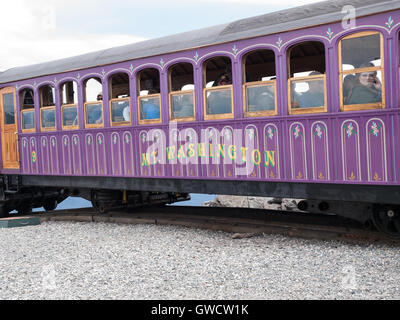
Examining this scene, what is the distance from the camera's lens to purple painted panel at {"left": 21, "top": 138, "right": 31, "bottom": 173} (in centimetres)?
1024

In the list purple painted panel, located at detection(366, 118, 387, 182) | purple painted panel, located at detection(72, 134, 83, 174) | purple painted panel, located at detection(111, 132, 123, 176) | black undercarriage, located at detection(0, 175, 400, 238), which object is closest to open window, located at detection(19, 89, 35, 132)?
black undercarriage, located at detection(0, 175, 400, 238)

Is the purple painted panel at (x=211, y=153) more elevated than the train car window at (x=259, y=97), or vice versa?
the train car window at (x=259, y=97)

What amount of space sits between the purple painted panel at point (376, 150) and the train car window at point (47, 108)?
635 centimetres

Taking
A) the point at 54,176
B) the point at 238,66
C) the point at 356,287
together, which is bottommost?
the point at 356,287

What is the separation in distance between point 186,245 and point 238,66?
106 inches

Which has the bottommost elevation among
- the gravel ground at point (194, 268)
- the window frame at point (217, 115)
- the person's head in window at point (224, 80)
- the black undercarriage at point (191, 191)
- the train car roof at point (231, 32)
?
the gravel ground at point (194, 268)

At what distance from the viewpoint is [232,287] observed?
15.3 feet

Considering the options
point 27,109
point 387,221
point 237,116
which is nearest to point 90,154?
point 27,109

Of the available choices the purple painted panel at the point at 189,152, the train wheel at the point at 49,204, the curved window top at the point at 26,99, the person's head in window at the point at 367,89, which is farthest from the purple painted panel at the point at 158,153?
the train wheel at the point at 49,204

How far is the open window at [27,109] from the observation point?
1014 cm

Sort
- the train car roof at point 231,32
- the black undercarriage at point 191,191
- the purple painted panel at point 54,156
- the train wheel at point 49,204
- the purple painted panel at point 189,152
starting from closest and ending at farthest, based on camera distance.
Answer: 1. the train car roof at point 231,32
2. the black undercarriage at point 191,191
3. the purple painted panel at point 189,152
4. the purple painted panel at point 54,156
5. the train wheel at point 49,204

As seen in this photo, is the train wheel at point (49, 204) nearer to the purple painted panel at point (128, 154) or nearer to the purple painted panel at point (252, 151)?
the purple painted panel at point (128, 154)
